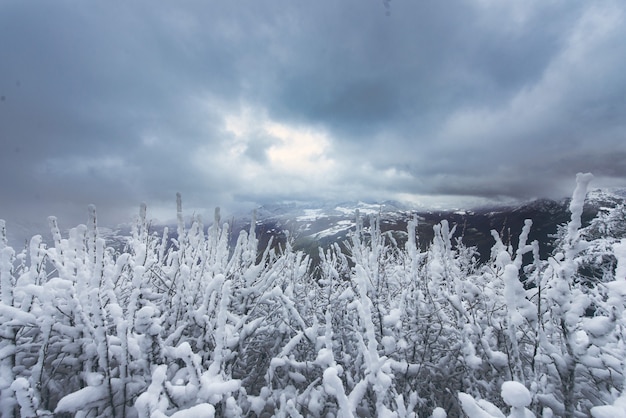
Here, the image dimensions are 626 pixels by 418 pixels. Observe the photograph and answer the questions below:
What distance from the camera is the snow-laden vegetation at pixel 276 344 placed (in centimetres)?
194

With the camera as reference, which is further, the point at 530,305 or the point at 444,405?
the point at 444,405

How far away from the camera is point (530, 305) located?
219cm

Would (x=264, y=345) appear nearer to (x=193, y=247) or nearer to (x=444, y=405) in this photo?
(x=193, y=247)

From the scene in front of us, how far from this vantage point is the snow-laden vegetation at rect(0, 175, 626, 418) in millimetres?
1940

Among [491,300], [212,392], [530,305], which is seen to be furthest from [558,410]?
[212,392]

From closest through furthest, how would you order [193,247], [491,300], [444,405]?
[444,405]
[491,300]
[193,247]

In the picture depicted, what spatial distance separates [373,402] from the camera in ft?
8.48

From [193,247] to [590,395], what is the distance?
3.77 m

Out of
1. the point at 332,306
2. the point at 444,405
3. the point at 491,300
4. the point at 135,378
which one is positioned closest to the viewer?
the point at 135,378

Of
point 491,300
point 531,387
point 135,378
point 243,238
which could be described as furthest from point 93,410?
point 491,300

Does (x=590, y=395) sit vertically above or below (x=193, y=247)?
below

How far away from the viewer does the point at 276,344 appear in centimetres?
365

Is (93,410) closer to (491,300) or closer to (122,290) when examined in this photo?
(122,290)

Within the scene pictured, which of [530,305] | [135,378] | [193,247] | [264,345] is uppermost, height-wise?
[193,247]
